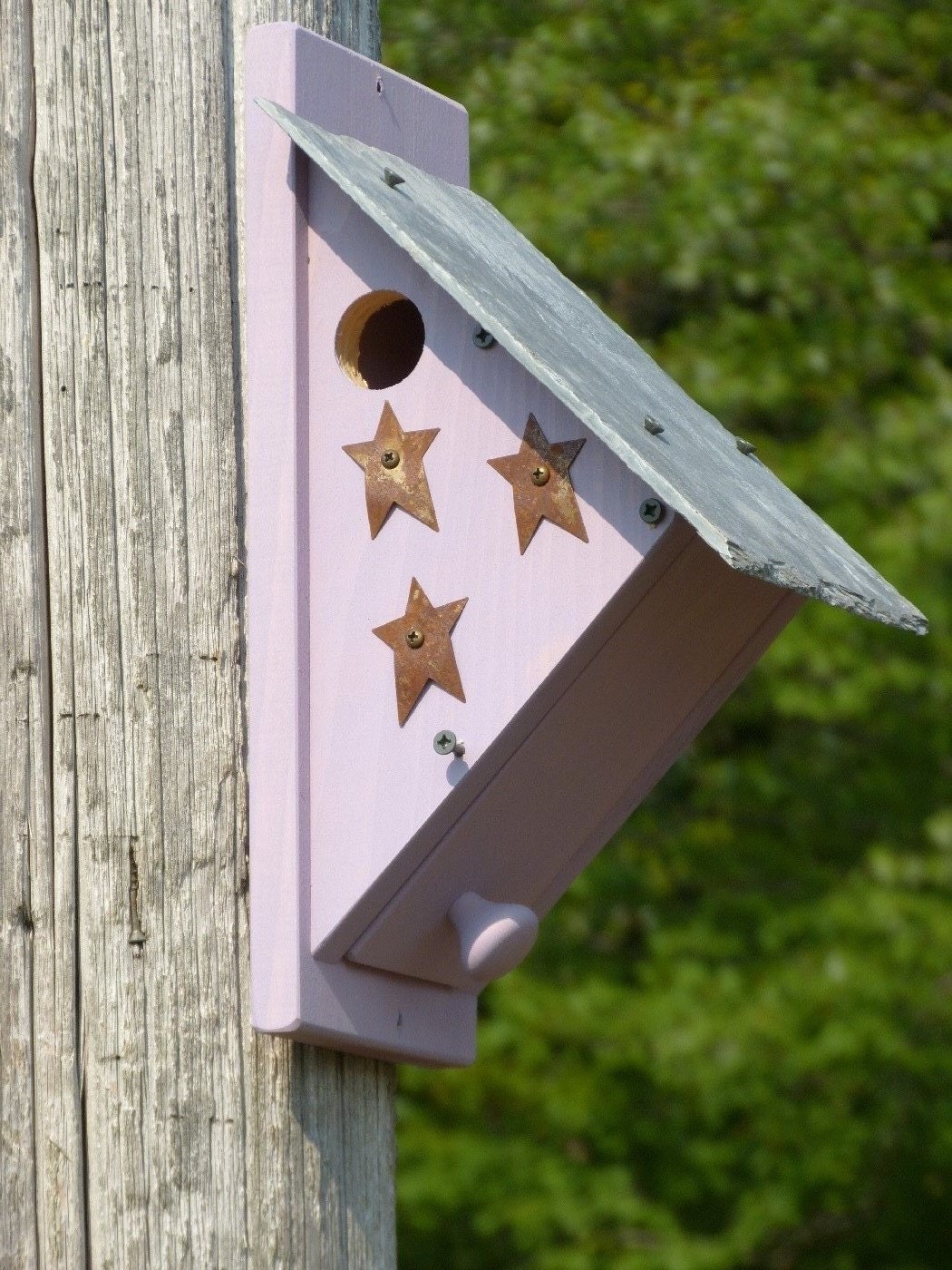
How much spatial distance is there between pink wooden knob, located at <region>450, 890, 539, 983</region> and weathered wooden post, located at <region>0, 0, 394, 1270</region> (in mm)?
157

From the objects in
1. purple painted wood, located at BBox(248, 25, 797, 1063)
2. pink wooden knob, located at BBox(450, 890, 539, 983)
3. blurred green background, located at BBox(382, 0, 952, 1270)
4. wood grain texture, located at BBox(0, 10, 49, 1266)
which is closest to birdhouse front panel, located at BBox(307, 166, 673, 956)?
purple painted wood, located at BBox(248, 25, 797, 1063)

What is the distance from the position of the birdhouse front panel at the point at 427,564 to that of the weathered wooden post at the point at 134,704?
0.09 meters

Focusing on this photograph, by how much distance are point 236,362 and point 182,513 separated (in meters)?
0.17

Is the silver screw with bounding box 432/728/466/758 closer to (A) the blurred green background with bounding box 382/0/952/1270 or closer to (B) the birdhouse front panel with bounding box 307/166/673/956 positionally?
(B) the birdhouse front panel with bounding box 307/166/673/956

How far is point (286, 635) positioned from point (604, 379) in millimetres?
395

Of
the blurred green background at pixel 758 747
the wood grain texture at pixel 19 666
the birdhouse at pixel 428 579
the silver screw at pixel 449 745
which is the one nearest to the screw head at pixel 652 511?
the birdhouse at pixel 428 579

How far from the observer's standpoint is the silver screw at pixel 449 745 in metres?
1.98

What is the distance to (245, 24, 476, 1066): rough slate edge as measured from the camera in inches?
78.0

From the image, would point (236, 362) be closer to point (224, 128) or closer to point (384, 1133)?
point (224, 128)

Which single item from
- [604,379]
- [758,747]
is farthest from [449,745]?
[758,747]

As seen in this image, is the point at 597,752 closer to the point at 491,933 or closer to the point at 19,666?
the point at 491,933

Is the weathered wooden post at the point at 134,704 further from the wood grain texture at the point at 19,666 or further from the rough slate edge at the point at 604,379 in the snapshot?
the rough slate edge at the point at 604,379

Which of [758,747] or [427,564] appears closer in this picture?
[427,564]

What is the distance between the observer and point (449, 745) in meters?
1.98
